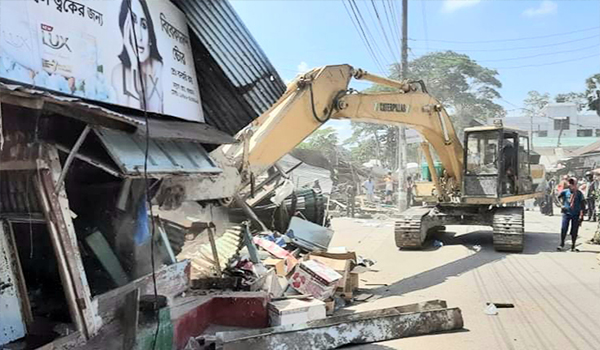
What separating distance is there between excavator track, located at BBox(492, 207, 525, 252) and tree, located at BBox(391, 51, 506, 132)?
38.0m

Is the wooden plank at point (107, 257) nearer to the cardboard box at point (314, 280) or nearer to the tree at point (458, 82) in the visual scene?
the cardboard box at point (314, 280)

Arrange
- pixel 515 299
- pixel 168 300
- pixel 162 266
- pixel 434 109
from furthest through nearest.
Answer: pixel 434 109
pixel 515 299
pixel 162 266
pixel 168 300

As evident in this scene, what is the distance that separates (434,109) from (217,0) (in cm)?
642

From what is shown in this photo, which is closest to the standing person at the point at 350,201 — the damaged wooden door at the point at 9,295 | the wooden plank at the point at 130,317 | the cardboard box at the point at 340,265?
the cardboard box at the point at 340,265

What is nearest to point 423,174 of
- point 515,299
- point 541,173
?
point 541,173

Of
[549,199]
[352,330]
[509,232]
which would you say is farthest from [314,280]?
[549,199]

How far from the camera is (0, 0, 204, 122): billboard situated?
317 centimetres

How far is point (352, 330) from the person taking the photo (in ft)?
16.9

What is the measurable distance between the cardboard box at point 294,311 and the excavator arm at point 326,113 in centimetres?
191

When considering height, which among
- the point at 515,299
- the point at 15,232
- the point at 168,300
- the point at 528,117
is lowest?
the point at 515,299

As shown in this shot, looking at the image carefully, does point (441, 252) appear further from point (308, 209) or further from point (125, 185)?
point (125, 185)

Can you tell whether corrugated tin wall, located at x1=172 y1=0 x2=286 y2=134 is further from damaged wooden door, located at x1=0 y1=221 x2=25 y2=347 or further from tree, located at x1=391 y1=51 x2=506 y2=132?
tree, located at x1=391 y1=51 x2=506 y2=132

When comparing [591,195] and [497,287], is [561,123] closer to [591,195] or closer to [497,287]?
[591,195]

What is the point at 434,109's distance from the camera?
10.5 metres
